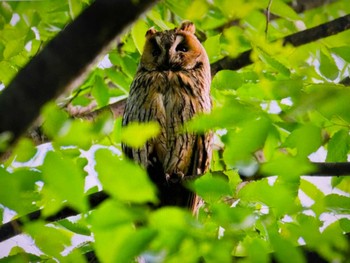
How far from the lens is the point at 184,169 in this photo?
10.2 ft

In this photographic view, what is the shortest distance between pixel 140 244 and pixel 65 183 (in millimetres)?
200

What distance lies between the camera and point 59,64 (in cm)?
93

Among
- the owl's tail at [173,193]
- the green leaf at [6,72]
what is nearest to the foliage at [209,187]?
the green leaf at [6,72]

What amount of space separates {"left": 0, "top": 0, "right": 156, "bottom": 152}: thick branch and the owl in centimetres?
194

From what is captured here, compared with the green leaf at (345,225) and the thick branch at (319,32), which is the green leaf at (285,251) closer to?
the green leaf at (345,225)

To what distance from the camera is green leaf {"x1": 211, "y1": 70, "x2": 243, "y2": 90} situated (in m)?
2.28

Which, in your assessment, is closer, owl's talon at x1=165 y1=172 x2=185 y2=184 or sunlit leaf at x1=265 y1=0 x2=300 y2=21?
sunlit leaf at x1=265 y1=0 x2=300 y2=21

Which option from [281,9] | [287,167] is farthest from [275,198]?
[281,9]

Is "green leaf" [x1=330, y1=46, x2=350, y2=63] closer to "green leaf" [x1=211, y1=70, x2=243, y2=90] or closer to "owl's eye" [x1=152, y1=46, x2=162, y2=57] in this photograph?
"green leaf" [x1=211, y1=70, x2=243, y2=90]

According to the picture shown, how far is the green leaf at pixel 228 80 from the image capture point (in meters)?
2.28

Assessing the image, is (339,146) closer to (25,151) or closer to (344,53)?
(344,53)

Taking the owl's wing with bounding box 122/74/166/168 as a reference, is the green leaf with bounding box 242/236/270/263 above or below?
above

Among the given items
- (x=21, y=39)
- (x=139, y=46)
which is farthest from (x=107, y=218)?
(x=21, y=39)

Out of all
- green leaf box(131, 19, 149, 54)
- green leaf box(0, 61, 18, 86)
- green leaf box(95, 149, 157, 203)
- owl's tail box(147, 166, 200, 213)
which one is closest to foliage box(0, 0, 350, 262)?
green leaf box(95, 149, 157, 203)
